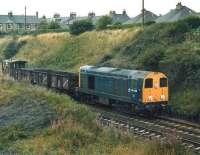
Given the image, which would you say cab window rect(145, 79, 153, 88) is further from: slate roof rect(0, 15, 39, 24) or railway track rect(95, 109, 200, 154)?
slate roof rect(0, 15, 39, 24)

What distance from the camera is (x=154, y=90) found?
28469 millimetres

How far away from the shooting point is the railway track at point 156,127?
69.9 feet

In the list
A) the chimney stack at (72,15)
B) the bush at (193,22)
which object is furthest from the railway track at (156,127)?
the chimney stack at (72,15)

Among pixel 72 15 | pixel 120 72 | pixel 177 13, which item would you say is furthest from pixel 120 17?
pixel 120 72

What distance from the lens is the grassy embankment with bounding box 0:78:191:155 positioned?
17641 millimetres

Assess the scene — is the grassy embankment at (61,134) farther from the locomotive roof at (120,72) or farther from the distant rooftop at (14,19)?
the distant rooftop at (14,19)

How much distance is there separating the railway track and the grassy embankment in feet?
5.13

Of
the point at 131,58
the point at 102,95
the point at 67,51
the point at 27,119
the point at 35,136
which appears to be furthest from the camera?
the point at 67,51

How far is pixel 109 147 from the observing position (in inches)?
720

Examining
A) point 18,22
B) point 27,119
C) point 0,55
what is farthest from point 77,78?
point 18,22

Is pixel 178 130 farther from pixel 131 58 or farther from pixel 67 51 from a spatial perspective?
pixel 67 51

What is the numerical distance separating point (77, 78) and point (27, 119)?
570 inches

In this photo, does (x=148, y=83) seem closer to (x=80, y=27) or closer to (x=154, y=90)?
(x=154, y=90)

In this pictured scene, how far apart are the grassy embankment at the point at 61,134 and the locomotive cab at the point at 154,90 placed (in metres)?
5.41
